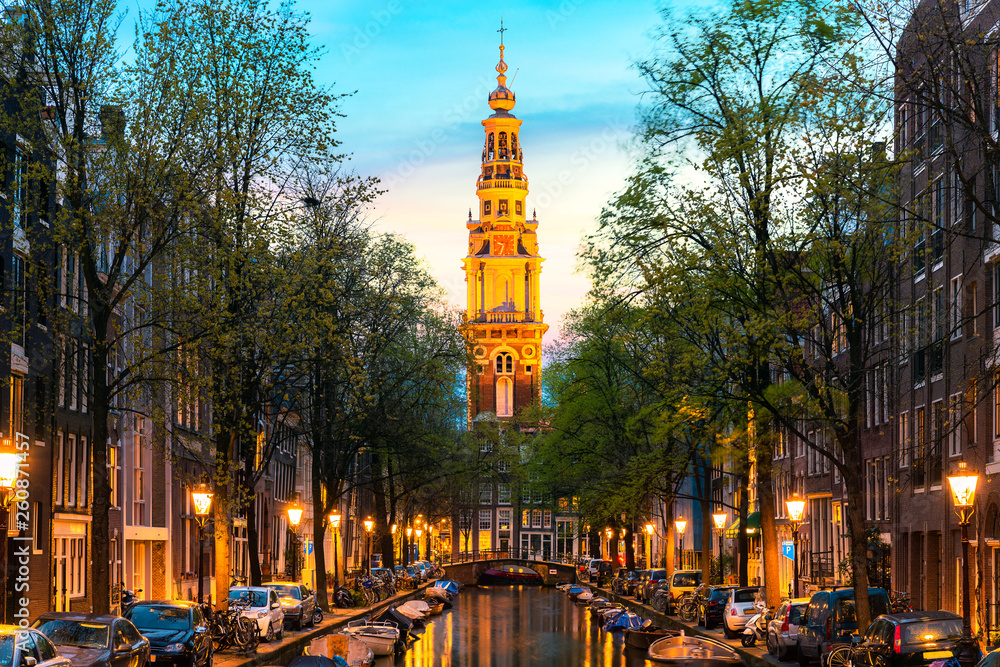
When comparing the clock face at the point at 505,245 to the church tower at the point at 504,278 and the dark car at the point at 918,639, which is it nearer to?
the church tower at the point at 504,278

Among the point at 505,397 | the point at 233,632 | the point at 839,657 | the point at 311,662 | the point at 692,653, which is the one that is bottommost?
the point at 692,653

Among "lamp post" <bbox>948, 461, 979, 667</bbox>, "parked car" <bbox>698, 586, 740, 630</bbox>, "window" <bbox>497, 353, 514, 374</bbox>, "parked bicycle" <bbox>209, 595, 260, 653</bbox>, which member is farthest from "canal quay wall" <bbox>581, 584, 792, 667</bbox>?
"window" <bbox>497, 353, 514, 374</bbox>

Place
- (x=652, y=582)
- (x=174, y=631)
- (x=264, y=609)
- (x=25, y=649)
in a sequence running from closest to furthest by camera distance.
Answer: (x=25, y=649) < (x=174, y=631) < (x=264, y=609) < (x=652, y=582)

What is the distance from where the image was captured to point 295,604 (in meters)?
47.3

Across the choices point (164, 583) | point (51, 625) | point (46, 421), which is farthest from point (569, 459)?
point (51, 625)

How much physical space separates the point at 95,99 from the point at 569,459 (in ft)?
143

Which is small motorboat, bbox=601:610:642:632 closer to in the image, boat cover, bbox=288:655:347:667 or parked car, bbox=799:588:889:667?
parked car, bbox=799:588:889:667

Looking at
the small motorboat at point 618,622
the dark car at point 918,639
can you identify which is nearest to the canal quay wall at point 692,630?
the small motorboat at point 618,622

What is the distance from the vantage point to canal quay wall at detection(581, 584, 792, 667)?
122 ft

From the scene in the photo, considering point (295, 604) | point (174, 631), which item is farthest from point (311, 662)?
point (295, 604)

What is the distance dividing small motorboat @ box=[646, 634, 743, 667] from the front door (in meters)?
18.2

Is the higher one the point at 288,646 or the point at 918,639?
the point at 918,639

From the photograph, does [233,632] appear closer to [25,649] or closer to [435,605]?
[25,649]

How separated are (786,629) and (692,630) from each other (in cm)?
1460
